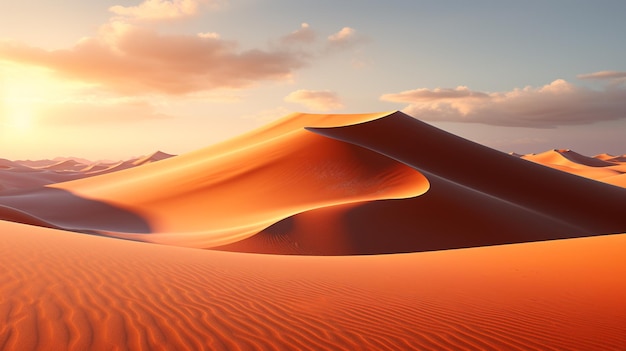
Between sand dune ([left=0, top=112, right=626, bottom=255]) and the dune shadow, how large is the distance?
4.3 inches

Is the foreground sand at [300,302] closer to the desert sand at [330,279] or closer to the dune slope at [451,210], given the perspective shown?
the desert sand at [330,279]

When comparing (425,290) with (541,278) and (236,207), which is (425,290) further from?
(236,207)

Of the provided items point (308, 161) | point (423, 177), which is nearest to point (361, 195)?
point (423, 177)

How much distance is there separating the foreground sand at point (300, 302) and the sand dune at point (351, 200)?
6.92m

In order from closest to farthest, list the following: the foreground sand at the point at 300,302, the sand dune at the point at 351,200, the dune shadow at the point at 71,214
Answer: the foreground sand at the point at 300,302 → the sand dune at the point at 351,200 → the dune shadow at the point at 71,214

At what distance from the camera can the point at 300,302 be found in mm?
5301

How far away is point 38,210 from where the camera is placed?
27.1 m

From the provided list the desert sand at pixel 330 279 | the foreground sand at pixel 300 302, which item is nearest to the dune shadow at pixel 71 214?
the desert sand at pixel 330 279

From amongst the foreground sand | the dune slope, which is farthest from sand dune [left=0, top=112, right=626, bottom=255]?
the foreground sand

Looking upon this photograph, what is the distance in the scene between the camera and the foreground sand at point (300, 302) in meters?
3.95

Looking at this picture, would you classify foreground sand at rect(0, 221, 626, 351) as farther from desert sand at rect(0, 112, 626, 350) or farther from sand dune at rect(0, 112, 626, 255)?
sand dune at rect(0, 112, 626, 255)

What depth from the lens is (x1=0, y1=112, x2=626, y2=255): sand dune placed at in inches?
610

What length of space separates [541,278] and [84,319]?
6.24m

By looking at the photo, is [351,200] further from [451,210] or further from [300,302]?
[300,302]
